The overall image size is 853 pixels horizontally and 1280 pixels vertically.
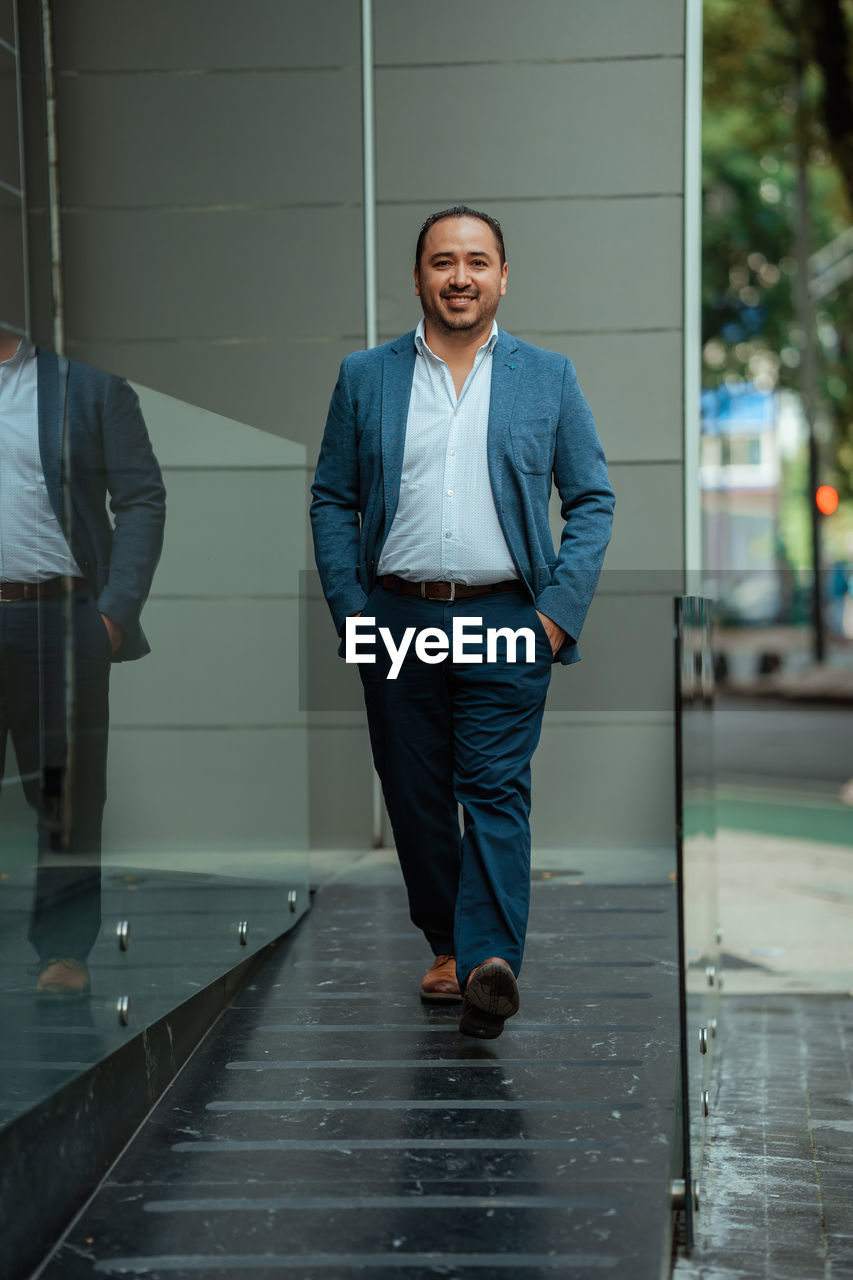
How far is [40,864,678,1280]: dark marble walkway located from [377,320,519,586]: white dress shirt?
1131mm

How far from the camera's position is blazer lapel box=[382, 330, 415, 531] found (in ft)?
11.8

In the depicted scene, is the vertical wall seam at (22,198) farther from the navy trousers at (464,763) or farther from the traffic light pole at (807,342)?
the traffic light pole at (807,342)

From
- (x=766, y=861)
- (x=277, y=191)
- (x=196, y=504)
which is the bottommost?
(x=766, y=861)

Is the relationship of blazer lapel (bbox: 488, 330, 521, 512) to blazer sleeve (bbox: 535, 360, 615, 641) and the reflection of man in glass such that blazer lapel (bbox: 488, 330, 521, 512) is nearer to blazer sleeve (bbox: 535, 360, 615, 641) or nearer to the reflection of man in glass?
blazer sleeve (bbox: 535, 360, 615, 641)

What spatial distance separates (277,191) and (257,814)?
118 inches

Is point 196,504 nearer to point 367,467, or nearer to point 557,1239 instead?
point 367,467

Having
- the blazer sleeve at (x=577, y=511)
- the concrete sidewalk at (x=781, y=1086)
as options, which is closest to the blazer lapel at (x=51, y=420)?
the blazer sleeve at (x=577, y=511)

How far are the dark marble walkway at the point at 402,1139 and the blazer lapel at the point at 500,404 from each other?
51.3 inches

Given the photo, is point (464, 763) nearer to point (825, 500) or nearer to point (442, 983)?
point (442, 983)

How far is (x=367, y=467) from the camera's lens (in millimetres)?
3684

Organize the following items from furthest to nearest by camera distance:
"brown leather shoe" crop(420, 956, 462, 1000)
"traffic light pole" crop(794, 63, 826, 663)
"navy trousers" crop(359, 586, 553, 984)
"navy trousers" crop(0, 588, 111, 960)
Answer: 1. "traffic light pole" crop(794, 63, 826, 663)
2. "brown leather shoe" crop(420, 956, 462, 1000)
3. "navy trousers" crop(359, 586, 553, 984)
4. "navy trousers" crop(0, 588, 111, 960)

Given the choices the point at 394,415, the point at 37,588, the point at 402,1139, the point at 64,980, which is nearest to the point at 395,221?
the point at 394,415

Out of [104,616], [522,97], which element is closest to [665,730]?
[522,97]

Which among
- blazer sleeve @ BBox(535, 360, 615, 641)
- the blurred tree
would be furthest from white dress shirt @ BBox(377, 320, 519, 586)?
the blurred tree
